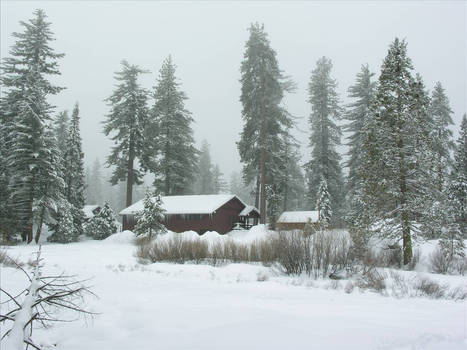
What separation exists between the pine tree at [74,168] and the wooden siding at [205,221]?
5826 mm

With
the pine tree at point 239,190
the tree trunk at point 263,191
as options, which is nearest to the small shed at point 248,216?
the tree trunk at point 263,191

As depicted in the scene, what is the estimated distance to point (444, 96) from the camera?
121 feet

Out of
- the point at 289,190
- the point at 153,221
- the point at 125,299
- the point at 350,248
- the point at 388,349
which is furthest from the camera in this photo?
the point at 289,190

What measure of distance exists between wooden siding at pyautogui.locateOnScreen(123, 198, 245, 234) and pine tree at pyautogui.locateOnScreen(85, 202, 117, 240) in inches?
80.5

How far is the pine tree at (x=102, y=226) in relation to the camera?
33.2m

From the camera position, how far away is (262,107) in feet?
104

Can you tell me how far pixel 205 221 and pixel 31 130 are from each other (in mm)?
16580

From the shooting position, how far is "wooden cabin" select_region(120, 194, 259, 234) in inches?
1255

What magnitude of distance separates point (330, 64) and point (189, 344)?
3997 cm

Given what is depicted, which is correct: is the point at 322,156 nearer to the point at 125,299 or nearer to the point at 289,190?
the point at 289,190

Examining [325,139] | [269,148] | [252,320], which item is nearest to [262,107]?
[269,148]

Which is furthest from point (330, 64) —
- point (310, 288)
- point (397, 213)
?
point (310, 288)

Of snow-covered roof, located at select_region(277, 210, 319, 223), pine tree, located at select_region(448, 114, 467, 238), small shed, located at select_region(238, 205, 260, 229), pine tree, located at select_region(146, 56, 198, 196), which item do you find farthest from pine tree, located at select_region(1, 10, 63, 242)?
pine tree, located at select_region(448, 114, 467, 238)

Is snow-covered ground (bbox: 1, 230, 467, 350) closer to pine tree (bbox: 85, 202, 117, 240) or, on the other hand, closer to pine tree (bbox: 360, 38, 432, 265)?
pine tree (bbox: 360, 38, 432, 265)
